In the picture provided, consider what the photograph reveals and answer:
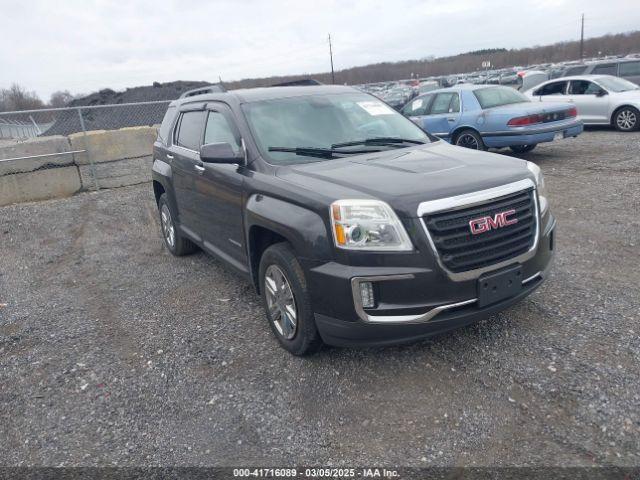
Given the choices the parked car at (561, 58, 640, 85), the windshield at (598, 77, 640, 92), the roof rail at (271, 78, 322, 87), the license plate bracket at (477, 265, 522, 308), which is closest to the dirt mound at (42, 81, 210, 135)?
the roof rail at (271, 78, 322, 87)

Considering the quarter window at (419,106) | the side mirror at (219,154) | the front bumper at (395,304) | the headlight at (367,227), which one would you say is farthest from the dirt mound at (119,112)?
the front bumper at (395,304)

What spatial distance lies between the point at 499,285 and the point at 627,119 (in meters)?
12.1

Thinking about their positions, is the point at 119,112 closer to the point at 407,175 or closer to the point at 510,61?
the point at 407,175

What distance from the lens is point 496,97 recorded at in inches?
418

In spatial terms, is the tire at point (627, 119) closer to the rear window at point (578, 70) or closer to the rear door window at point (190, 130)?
the rear window at point (578, 70)

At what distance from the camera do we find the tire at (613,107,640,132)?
12.9 meters

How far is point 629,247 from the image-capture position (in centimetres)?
549

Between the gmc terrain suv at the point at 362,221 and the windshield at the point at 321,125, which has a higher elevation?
the windshield at the point at 321,125

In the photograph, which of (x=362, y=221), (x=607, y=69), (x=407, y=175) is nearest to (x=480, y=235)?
(x=407, y=175)

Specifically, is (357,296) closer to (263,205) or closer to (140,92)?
(263,205)

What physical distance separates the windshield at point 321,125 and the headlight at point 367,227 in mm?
954

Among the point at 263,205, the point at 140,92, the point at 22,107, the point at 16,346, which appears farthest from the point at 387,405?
the point at 140,92

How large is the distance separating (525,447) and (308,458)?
1.13 metres

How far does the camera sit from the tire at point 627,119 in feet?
42.4
